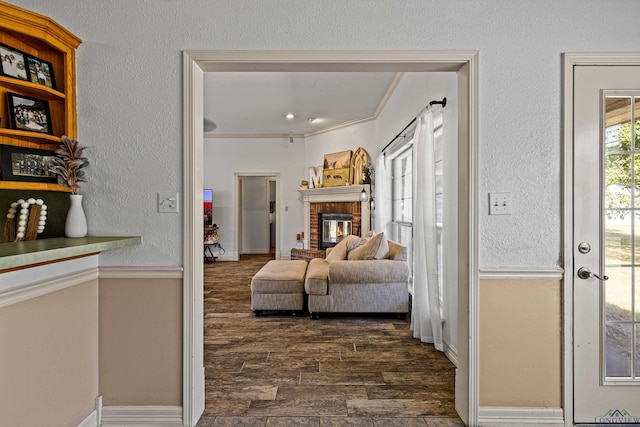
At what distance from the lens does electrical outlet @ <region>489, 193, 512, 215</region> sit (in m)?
1.87

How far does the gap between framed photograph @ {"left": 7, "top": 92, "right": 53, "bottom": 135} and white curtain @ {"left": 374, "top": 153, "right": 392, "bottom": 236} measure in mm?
3950

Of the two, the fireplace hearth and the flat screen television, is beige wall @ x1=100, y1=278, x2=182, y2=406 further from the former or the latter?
the flat screen television

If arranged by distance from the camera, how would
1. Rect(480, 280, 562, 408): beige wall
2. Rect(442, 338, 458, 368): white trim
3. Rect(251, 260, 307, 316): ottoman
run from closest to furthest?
Rect(480, 280, 562, 408): beige wall < Rect(442, 338, 458, 368): white trim < Rect(251, 260, 307, 316): ottoman

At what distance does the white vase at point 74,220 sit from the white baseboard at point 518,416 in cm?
242

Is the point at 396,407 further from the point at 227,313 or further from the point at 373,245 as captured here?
the point at 227,313

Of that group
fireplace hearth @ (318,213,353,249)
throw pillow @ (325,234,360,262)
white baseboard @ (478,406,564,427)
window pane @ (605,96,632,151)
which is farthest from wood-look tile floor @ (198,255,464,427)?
fireplace hearth @ (318,213,353,249)

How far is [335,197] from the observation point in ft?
20.7

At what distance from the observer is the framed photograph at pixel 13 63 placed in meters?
1.56

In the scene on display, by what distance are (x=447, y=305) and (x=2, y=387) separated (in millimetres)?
2736

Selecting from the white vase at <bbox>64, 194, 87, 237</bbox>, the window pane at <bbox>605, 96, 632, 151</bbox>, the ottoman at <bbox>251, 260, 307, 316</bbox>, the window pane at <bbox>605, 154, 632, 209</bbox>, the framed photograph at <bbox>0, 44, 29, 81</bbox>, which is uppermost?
the framed photograph at <bbox>0, 44, 29, 81</bbox>

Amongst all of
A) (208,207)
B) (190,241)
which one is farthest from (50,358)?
(208,207)

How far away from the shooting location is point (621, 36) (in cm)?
184

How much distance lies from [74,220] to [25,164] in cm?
34

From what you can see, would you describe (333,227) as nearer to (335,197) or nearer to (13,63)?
(335,197)
